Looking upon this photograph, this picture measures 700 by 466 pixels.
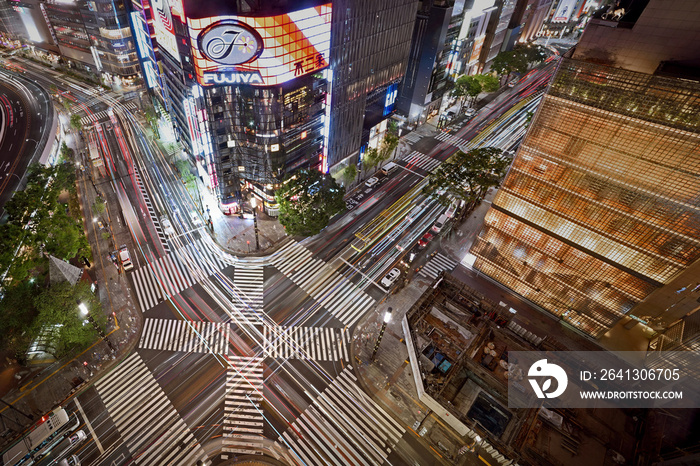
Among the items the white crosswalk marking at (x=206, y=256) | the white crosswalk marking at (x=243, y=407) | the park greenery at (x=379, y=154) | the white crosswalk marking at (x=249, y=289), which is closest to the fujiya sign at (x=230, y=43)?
the white crosswalk marking at (x=206, y=256)

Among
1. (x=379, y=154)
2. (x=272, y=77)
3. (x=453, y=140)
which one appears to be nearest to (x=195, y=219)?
(x=272, y=77)

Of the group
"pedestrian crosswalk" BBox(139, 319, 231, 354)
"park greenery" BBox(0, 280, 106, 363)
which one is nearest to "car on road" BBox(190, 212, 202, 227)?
"pedestrian crosswalk" BBox(139, 319, 231, 354)

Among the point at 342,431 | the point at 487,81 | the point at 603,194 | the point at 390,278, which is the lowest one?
the point at 342,431

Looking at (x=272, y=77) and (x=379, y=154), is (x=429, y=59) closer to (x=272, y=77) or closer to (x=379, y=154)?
(x=379, y=154)

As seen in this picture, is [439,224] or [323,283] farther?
[439,224]

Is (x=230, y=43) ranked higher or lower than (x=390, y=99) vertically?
higher

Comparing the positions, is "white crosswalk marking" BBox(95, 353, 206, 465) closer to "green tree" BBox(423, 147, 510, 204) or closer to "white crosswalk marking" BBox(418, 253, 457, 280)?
"white crosswalk marking" BBox(418, 253, 457, 280)
